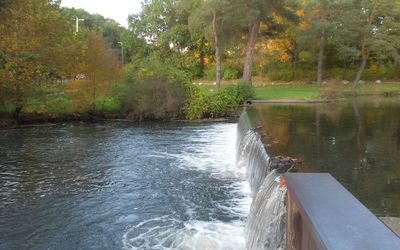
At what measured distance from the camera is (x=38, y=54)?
20.4 meters

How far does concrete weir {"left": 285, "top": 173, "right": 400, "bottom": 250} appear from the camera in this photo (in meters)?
3.17

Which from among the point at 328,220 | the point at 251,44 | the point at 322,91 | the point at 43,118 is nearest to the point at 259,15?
the point at 251,44

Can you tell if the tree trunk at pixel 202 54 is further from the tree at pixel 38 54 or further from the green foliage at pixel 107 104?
the tree at pixel 38 54

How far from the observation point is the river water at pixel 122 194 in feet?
24.0

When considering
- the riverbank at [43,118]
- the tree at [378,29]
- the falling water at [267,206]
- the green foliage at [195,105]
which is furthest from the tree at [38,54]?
the tree at [378,29]

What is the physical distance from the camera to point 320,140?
35.2 feet

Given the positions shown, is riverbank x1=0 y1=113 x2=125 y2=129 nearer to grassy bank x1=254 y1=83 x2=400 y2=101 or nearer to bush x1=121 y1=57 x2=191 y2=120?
bush x1=121 y1=57 x2=191 y2=120

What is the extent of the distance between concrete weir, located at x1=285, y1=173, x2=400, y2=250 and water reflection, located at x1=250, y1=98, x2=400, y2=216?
3.97ft

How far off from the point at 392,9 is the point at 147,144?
87.8 ft

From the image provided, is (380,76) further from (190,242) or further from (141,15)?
(190,242)

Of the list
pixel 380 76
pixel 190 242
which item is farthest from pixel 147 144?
pixel 380 76

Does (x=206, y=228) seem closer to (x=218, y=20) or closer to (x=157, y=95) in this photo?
(x=157, y=95)

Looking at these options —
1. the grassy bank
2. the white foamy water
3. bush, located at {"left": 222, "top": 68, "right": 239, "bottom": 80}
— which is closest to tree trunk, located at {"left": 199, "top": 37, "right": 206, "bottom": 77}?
bush, located at {"left": 222, "top": 68, "right": 239, "bottom": 80}

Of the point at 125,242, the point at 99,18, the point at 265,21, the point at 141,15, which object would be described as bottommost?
the point at 125,242
